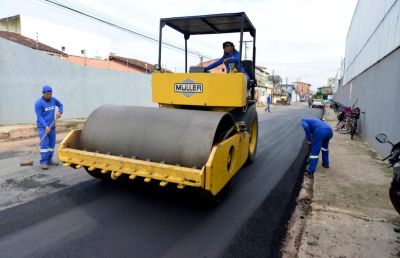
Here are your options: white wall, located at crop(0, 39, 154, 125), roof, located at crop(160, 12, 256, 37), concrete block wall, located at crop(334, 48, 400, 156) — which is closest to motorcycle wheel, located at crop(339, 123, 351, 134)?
concrete block wall, located at crop(334, 48, 400, 156)

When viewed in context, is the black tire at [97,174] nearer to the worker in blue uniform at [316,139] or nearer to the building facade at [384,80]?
the worker in blue uniform at [316,139]

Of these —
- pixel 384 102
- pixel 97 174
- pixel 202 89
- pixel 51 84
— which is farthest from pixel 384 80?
pixel 51 84

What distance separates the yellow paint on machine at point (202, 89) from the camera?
4883mm

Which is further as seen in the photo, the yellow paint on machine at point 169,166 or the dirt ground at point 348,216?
the yellow paint on machine at point 169,166

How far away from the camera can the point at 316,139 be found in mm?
6133

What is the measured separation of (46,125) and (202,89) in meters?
3.27

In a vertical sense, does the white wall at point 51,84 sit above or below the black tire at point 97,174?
above

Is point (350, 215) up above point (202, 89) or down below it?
below

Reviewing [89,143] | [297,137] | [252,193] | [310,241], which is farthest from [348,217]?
[297,137]

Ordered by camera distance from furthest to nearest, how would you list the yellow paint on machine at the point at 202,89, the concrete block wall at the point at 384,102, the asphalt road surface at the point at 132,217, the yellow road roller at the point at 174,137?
the concrete block wall at the point at 384,102, the yellow paint on machine at the point at 202,89, the yellow road roller at the point at 174,137, the asphalt road surface at the point at 132,217

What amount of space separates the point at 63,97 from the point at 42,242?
1103 cm

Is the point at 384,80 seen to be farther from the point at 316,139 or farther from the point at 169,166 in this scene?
the point at 169,166

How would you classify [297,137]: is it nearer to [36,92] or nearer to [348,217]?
[348,217]

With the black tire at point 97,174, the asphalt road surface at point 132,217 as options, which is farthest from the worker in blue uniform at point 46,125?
the black tire at point 97,174
